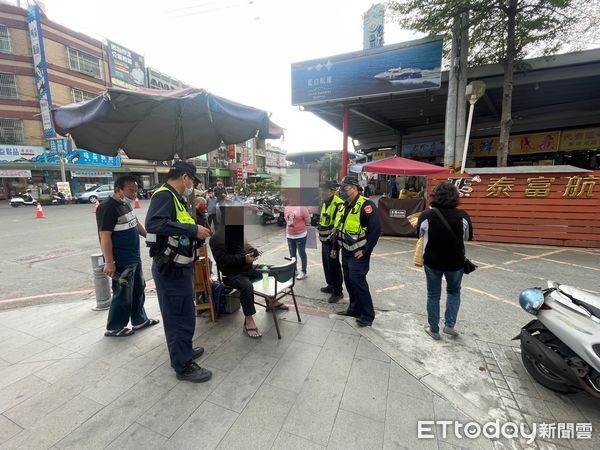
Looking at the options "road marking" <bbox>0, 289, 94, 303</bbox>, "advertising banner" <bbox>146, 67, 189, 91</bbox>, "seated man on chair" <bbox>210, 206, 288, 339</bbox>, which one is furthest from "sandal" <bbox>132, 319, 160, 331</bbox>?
"advertising banner" <bbox>146, 67, 189, 91</bbox>

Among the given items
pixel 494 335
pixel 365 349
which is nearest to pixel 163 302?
pixel 365 349

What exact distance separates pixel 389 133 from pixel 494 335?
647 inches

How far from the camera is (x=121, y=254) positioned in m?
2.92

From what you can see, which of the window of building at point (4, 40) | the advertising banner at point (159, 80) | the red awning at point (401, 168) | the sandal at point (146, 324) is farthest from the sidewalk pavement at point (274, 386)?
the advertising banner at point (159, 80)

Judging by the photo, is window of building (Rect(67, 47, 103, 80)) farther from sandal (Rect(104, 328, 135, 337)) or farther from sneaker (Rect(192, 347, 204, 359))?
sneaker (Rect(192, 347, 204, 359))

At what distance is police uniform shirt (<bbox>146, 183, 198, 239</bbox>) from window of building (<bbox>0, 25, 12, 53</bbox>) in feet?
99.0

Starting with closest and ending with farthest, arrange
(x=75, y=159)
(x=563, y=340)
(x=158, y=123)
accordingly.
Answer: (x=563, y=340) < (x=158, y=123) < (x=75, y=159)

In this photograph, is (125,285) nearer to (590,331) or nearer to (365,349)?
(365,349)

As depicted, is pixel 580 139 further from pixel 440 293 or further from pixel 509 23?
pixel 440 293

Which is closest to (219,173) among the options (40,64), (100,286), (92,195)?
(92,195)

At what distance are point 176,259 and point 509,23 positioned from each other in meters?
10.8

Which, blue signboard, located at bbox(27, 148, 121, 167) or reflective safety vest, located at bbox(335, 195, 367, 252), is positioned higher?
blue signboard, located at bbox(27, 148, 121, 167)

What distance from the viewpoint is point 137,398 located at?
7.07ft

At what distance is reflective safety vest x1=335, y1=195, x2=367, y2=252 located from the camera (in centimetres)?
317
